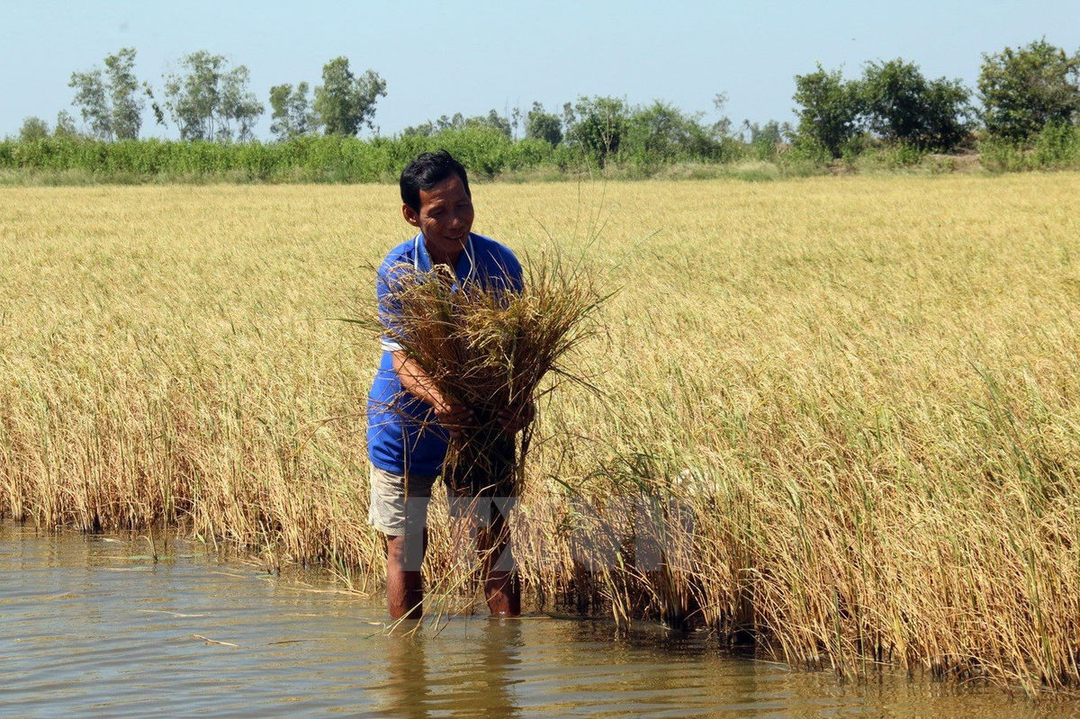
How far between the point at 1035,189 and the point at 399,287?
22936mm

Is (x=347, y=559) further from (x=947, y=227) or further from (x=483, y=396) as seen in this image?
(x=947, y=227)

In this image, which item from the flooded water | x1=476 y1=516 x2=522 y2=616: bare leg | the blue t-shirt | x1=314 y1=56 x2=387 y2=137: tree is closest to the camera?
the flooded water

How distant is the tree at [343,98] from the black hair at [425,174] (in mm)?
99033

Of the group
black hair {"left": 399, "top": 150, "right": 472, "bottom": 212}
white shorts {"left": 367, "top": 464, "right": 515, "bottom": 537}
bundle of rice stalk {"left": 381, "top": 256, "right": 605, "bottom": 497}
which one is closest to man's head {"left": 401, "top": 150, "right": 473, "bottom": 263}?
black hair {"left": 399, "top": 150, "right": 472, "bottom": 212}

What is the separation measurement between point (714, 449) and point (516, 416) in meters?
1.20

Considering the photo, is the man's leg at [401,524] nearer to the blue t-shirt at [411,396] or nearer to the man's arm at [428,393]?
the blue t-shirt at [411,396]

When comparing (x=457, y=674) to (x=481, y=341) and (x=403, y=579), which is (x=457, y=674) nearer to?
(x=403, y=579)

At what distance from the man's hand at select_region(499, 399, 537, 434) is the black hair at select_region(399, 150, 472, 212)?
2.32 feet

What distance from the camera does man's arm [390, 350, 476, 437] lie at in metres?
3.54

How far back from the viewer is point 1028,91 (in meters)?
45.5

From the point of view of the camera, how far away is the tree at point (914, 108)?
152 feet

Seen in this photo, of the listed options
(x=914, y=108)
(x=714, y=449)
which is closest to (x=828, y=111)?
(x=914, y=108)

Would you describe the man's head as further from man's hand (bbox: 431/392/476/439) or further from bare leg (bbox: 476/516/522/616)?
bare leg (bbox: 476/516/522/616)

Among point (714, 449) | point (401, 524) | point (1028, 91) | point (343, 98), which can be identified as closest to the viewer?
point (401, 524)
